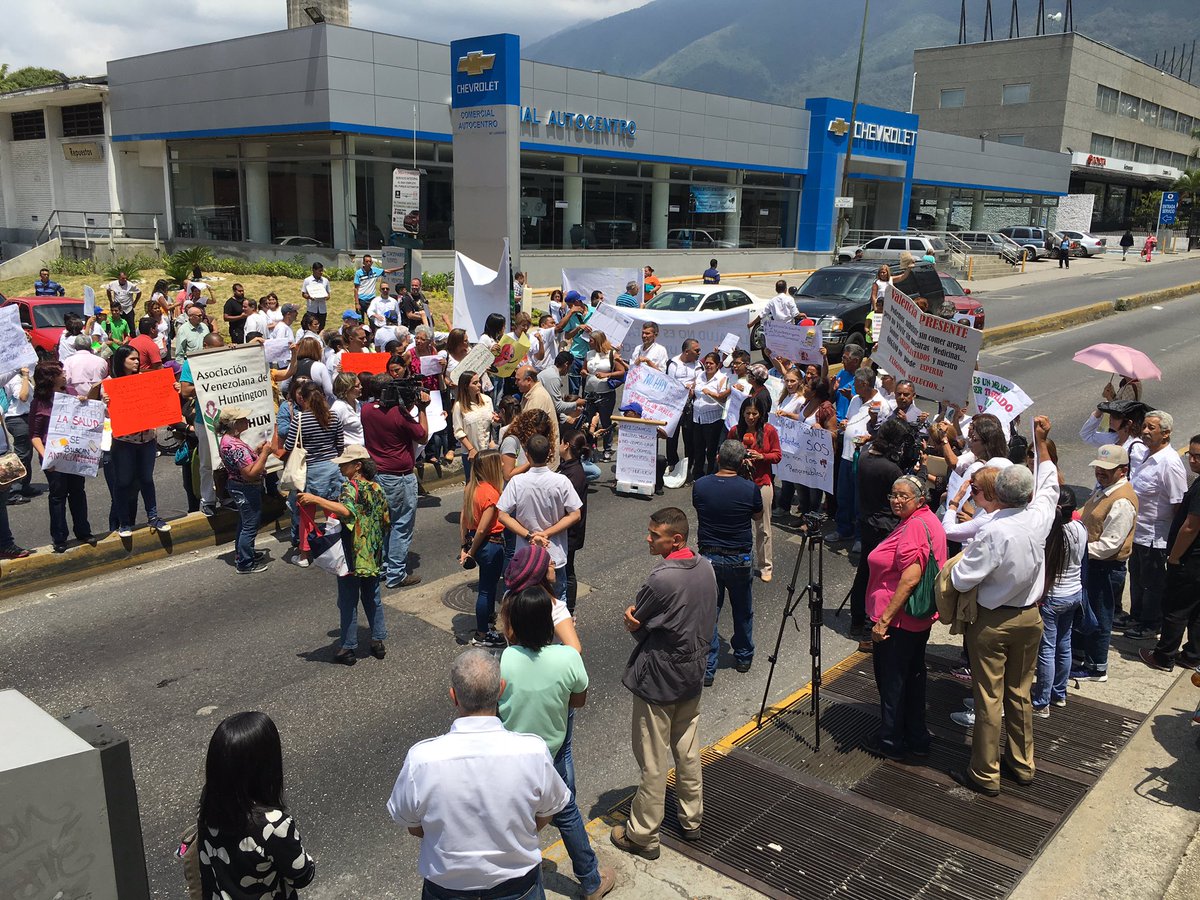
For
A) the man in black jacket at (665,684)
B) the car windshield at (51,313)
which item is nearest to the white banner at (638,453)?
the man in black jacket at (665,684)

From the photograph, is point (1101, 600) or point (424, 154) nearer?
point (1101, 600)

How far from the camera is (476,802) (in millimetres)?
3299

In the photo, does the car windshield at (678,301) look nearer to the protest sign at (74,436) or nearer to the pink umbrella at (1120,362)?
the pink umbrella at (1120,362)

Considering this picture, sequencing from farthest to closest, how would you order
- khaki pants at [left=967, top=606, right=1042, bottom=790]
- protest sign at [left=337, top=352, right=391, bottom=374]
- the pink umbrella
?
protest sign at [left=337, top=352, right=391, bottom=374] → the pink umbrella → khaki pants at [left=967, top=606, right=1042, bottom=790]

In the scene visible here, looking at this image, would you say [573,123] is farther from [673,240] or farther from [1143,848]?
[1143,848]

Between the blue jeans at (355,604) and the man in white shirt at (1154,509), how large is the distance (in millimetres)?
5830

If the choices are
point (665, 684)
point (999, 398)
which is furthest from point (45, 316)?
point (665, 684)

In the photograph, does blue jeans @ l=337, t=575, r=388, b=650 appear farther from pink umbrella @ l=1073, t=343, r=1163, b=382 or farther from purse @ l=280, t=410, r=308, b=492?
pink umbrella @ l=1073, t=343, r=1163, b=382

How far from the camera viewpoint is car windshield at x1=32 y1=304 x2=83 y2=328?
685 inches

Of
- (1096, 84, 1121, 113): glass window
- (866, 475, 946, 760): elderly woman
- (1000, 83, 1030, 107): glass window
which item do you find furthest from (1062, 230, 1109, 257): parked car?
(866, 475, 946, 760): elderly woman

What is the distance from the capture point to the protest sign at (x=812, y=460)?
32.1ft

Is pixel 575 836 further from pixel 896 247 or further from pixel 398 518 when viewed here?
pixel 896 247

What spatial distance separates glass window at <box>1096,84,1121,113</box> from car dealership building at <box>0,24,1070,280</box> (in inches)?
1506

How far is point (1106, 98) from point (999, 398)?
264 ft
